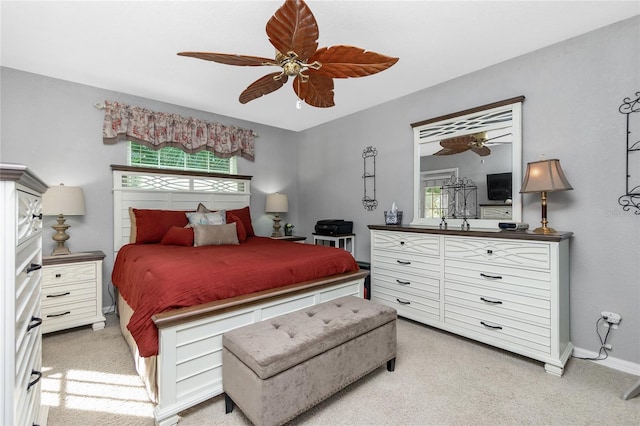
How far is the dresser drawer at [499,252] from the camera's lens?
2.20 metres

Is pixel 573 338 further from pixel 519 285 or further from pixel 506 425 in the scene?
pixel 506 425

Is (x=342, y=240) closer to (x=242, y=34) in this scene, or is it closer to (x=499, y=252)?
(x=499, y=252)

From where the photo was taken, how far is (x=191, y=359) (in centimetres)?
171

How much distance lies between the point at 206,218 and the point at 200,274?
174 centimetres

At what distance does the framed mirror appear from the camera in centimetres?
273

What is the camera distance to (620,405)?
70.1 inches

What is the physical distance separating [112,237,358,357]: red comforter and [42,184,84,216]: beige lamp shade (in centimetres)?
69

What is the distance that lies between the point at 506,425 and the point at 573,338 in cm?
132

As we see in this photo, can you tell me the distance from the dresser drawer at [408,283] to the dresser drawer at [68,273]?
2.92 m

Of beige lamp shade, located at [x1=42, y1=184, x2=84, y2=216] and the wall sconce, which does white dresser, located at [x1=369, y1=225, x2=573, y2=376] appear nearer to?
the wall sconce

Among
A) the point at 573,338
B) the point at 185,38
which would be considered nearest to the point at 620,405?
the point at 573,338

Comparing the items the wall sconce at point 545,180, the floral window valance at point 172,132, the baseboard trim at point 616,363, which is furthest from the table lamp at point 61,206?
the baseboard trim at point 616,363

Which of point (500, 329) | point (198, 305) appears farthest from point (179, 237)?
point (500, 329)

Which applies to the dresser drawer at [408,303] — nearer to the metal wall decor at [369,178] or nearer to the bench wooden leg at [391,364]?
the bench wooden leg at [391,364]
